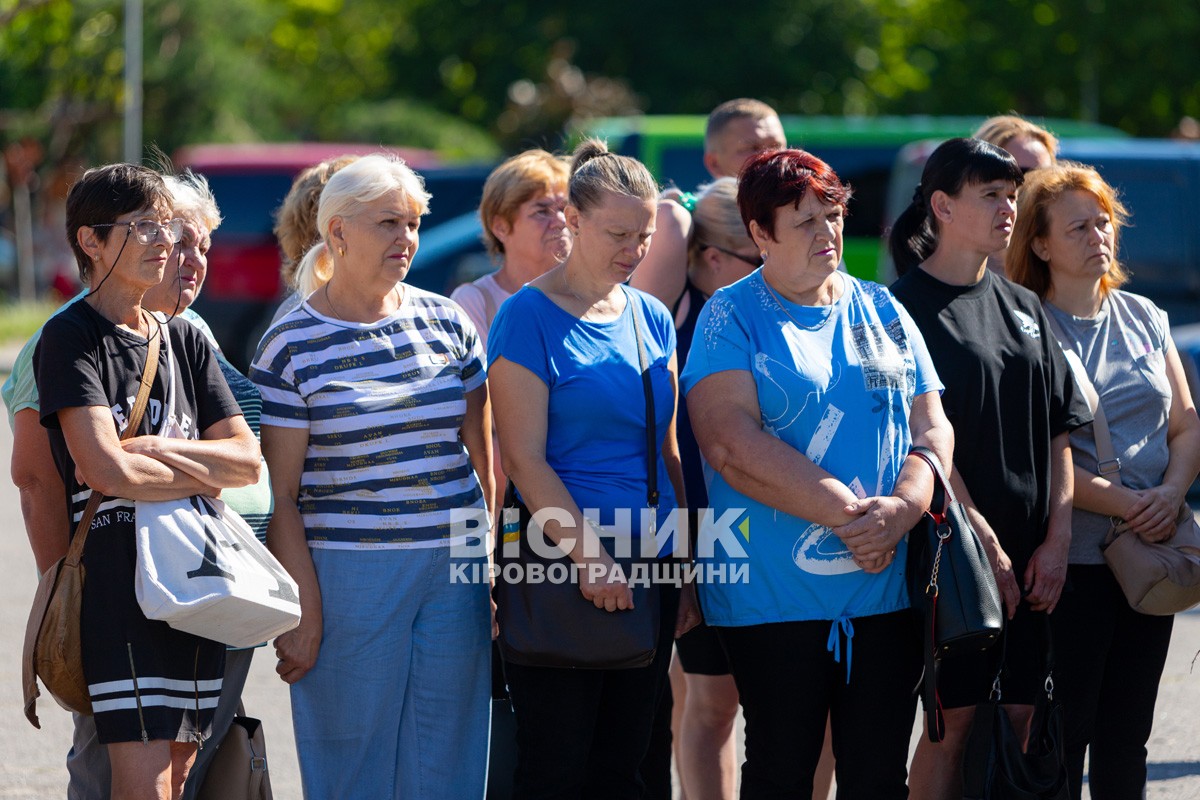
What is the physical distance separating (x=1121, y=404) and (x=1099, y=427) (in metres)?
0.10

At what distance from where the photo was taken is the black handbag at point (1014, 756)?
3598mm

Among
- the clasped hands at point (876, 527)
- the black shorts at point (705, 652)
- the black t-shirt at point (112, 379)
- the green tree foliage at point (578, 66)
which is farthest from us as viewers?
the green tree foliage at point (578, 66)

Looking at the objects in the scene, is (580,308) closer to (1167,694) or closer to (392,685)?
(392,685)

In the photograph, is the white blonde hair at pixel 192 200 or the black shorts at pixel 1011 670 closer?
the white blonde hair at pixel 192 200

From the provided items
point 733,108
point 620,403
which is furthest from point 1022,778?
point 733,108

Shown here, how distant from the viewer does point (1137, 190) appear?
416 inches

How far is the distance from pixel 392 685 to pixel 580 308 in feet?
3.49

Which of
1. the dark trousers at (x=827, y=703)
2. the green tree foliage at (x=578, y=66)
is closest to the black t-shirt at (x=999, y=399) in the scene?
the dark trousers at (x=827, y=703)

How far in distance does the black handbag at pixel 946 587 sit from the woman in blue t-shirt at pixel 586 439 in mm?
658

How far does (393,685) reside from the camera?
3.52 meters

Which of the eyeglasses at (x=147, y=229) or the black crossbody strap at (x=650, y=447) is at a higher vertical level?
the eyeglasses at (x=147, y=229)

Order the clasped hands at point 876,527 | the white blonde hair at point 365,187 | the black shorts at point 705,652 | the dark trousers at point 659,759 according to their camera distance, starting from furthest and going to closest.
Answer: the black shorts at point 705,652 → the dark trousers at point 659,759 → the white blonde hair at point 365,187 → the clasped hands at point 876,527

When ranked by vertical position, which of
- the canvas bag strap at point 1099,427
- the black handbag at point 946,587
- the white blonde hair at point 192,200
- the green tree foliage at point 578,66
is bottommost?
the black handbag at point 946,587

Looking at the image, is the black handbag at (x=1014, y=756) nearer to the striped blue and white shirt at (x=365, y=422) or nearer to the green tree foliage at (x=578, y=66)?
the striped blue and white shirt at (x=365, y=422)
